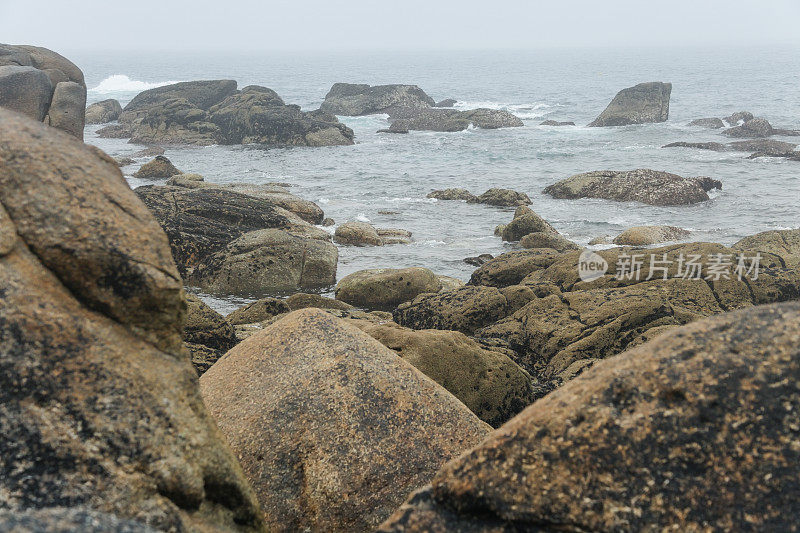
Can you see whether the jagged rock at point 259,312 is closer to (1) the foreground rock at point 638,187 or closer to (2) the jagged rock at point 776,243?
(2) the jagged rock at point 776,243

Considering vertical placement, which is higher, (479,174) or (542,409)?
(542,409)

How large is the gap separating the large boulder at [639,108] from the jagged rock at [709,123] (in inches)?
125

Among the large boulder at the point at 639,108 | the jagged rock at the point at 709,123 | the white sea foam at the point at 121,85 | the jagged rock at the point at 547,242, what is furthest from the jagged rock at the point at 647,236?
the white sea foam at the point at 121,85

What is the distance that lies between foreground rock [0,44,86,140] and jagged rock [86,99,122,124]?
41.6 meters

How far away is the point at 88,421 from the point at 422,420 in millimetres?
3108

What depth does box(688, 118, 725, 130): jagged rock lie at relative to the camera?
55.0 m

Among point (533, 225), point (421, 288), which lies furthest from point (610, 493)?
point (533, 225)

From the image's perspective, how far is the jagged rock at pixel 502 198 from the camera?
30.3 metres

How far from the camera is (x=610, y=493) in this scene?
304cm

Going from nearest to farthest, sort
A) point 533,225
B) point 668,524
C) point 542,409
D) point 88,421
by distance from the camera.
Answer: point 668,524 < point 88,421 < point 542,409 < point 533,225

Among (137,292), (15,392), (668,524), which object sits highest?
(137,292)

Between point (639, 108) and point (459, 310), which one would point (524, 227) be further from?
point (639, 108)

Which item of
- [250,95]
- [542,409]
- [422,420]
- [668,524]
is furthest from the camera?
[250,95]

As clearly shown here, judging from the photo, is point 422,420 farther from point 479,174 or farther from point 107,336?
point 479,174
